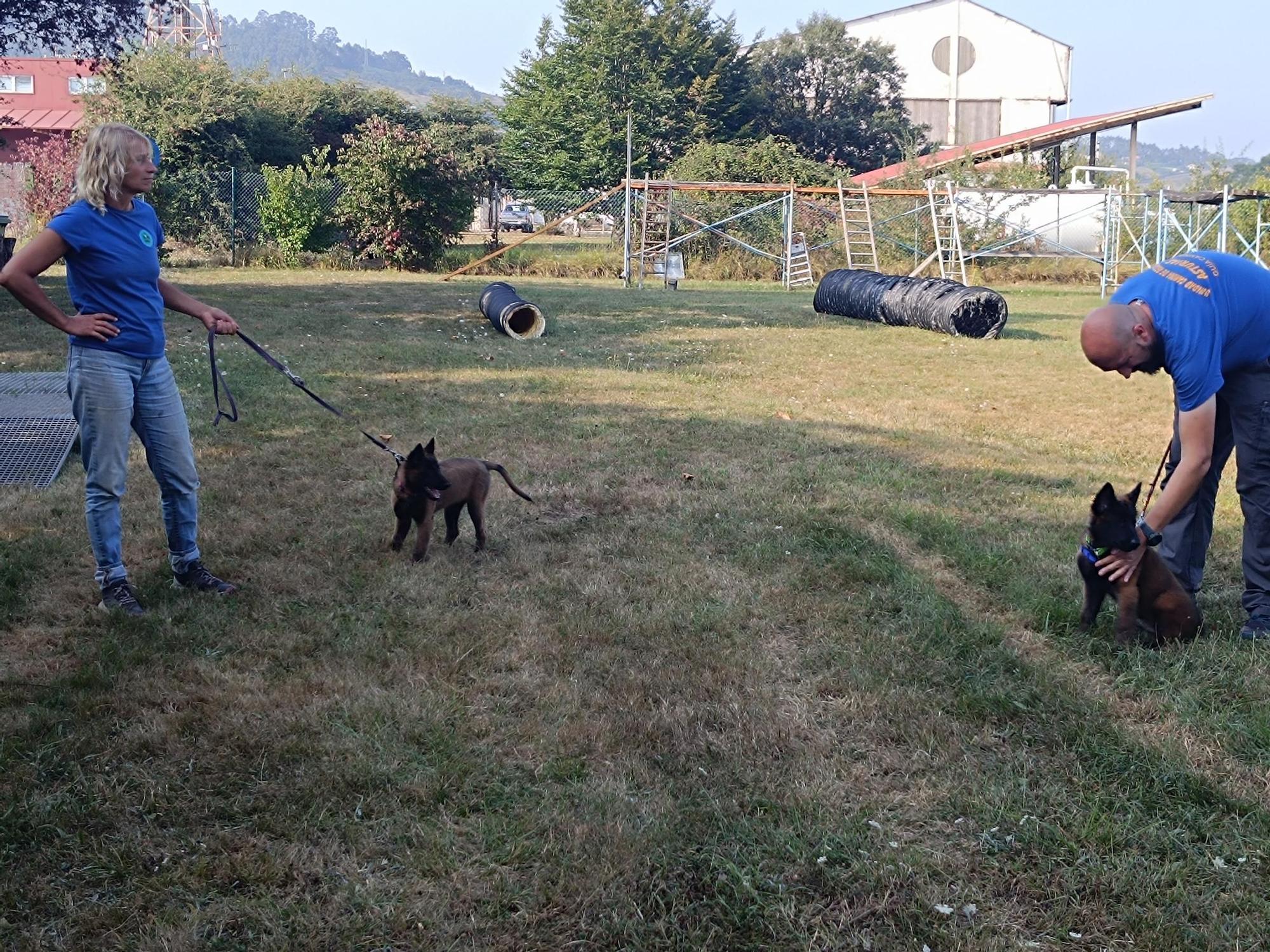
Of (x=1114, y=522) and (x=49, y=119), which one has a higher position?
(x=49, y=119)

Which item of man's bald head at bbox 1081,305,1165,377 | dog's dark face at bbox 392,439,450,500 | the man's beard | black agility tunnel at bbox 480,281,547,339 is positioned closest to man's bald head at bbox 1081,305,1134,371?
man's bald head at bbox 1081,305,1165,377

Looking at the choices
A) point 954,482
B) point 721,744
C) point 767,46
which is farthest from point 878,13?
point 721,744

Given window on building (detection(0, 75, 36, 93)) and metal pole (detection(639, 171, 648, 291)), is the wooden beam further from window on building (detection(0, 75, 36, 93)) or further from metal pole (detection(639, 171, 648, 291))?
window on building (detection(0, 75, 36, 93))

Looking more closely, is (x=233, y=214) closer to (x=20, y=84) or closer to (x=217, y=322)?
(x=217, y=322)

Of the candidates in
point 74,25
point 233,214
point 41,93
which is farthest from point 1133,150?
point 41,93

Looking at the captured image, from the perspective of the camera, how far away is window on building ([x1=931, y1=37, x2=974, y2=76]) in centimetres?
5509

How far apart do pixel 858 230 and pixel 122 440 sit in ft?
76.8

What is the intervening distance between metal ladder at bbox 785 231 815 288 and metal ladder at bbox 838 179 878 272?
97cm

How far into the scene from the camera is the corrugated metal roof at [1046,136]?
109 feet

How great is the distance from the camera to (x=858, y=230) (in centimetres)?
2573

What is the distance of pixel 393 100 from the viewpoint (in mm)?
41219

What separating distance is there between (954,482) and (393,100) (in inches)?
1541

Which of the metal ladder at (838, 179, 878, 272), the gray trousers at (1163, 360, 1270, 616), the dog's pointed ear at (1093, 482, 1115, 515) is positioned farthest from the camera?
the metal ladder at (838, 179, 878, 272)

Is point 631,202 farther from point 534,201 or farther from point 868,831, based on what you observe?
point 868,831
